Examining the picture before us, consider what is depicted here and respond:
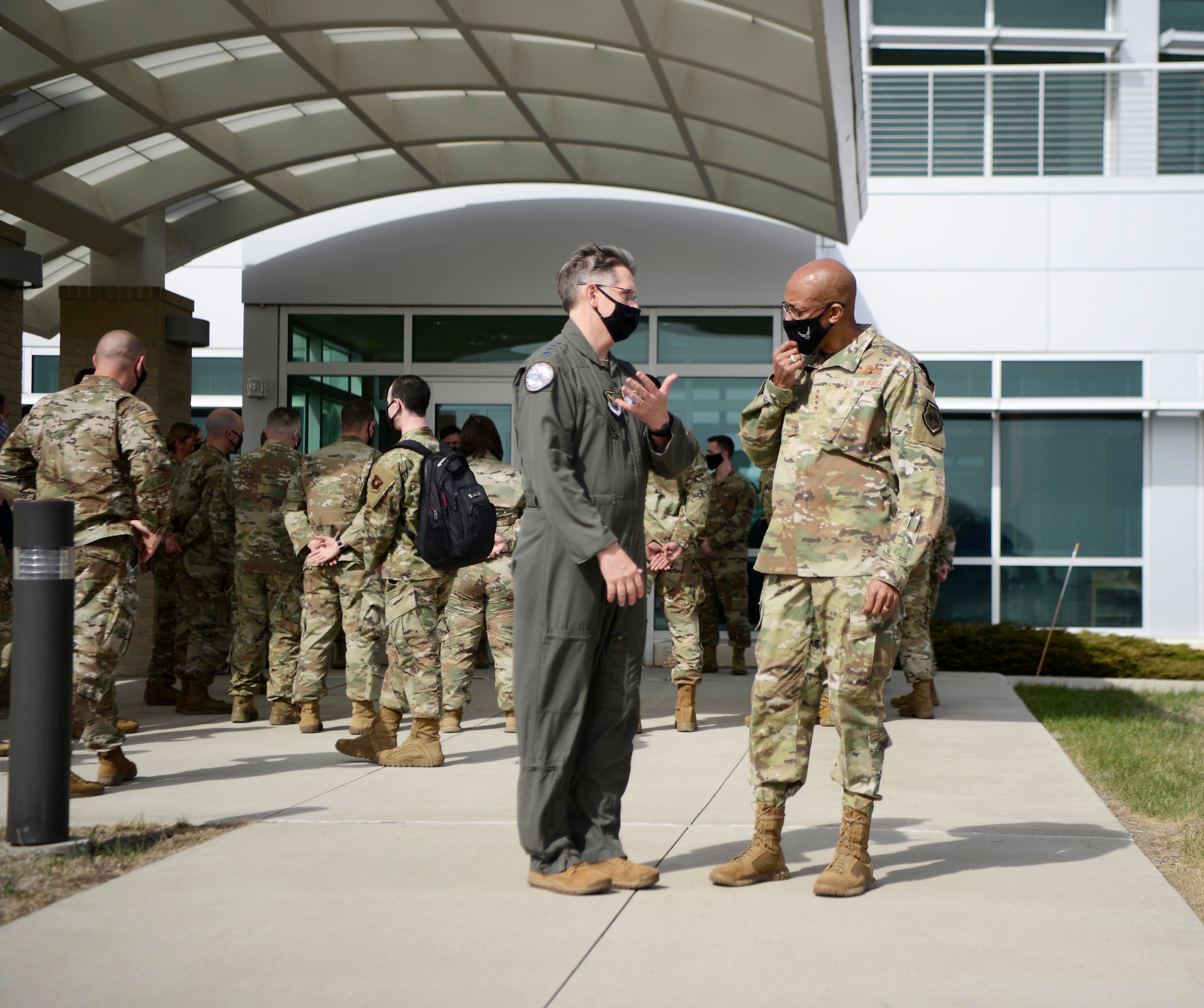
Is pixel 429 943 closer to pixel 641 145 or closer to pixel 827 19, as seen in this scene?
pixel 827 19

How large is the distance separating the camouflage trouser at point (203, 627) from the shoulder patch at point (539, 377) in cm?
549

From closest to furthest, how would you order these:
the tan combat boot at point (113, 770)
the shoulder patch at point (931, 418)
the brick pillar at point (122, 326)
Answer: the shoulder patch at point (931, 418)
the tan combat boot at point (113, 770)
the brick pillar at point (122, 326)

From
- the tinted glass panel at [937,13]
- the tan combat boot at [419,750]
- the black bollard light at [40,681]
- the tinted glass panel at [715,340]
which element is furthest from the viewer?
the tinted glass panel at [937,13]

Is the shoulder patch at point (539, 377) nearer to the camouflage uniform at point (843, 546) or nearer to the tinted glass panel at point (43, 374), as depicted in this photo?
the camouflage uniform at point (843, 546)

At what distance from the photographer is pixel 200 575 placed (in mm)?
8688

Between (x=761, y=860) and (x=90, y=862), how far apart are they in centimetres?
231

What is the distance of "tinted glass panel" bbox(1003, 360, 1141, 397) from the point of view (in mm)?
12648

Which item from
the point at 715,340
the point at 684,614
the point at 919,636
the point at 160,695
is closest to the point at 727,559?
the point at 715,340

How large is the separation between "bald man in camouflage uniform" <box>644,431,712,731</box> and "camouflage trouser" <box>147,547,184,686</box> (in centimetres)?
362

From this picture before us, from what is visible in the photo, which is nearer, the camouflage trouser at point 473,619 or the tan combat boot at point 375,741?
the tan combat boot at point 375,741

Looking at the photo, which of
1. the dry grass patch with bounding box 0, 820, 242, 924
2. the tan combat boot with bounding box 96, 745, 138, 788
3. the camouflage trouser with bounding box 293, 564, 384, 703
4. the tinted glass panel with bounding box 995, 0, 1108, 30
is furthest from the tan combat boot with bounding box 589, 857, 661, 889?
the tinted glass panel with bounding box 995, 0, 1108, 30

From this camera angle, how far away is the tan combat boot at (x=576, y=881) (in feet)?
12.6

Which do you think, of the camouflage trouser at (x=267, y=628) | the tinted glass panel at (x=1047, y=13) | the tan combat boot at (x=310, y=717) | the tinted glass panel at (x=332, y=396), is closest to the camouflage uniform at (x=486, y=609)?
the tan combat boot at (x=310, y=717)

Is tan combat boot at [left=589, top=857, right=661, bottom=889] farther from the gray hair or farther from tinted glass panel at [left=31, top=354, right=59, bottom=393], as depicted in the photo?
tinted glass panel at [left=31, top=354, right=59, bottom=393]
